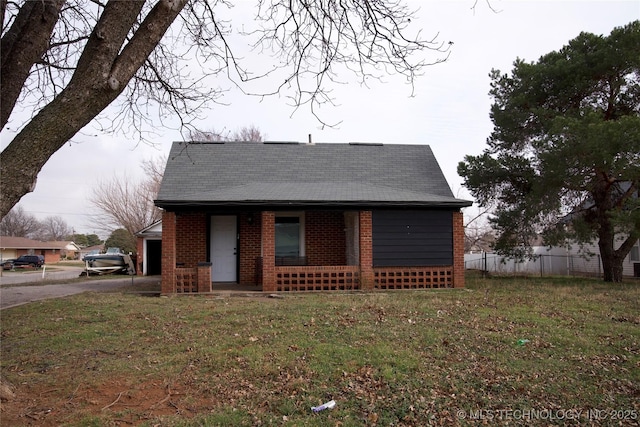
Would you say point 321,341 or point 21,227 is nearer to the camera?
point 321,341

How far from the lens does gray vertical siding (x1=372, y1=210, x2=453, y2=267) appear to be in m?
12.4

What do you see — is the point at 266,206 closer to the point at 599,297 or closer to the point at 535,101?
the point at 599,297

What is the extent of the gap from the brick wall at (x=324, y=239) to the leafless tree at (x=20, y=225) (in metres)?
72.3

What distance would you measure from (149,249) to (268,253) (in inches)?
572

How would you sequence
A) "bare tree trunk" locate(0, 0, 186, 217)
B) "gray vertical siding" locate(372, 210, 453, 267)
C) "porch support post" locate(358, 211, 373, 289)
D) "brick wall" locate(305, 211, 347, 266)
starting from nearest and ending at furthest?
"bare tree trunk" locate(0, 0, 186, 217)
"porch support post" locate(358, 211, 373, 289)
"gray vertical siding" locate(372, 210, 453, 267)
"brick wall" locate(305, 211, 347, 266)

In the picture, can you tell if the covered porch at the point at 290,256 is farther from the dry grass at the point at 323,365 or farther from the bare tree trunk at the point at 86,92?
the bare tree trunk at the point at 86,92

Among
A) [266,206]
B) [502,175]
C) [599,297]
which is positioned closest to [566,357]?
[599,297]

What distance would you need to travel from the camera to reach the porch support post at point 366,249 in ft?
40.0

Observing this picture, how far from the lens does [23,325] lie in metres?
7.99

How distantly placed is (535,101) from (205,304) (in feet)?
43.7

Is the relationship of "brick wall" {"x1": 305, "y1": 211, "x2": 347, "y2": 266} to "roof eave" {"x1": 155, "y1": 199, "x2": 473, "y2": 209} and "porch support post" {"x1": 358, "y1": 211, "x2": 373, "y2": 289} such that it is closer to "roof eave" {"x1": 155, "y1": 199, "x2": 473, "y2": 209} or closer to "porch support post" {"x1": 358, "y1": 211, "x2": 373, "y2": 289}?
"porch support post" {"x1": 358, "y1": 211, "x2": 373, "y2": 289}

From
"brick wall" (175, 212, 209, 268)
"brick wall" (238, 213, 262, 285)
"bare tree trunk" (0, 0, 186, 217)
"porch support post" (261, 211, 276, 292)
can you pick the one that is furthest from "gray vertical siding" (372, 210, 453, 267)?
"bare tree trunk" (0, 0, 186, 217)

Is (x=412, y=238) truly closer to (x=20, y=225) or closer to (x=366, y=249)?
(x=366, y=249)

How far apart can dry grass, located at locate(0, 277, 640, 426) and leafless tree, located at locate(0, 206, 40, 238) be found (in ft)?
248
